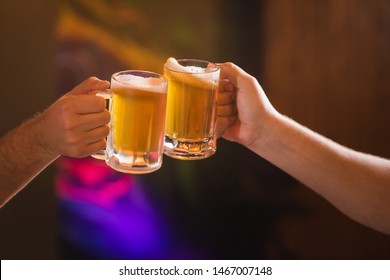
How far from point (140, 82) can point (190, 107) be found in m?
0.15

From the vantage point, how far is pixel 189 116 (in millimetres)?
1411

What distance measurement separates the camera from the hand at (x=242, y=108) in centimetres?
157

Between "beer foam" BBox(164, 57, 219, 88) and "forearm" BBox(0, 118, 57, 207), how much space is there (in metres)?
0.40

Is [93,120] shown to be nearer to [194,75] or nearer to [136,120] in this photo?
[136,120]

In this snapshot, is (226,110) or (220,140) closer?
(226,110)

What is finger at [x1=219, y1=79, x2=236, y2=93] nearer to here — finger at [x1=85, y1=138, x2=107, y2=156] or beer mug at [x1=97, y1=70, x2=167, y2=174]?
beer mug at [x1=97, y1=70, x2=167, y2=174]

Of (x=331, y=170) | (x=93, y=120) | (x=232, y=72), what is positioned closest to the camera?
(x=93, y=120)

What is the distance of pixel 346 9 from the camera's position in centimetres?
284

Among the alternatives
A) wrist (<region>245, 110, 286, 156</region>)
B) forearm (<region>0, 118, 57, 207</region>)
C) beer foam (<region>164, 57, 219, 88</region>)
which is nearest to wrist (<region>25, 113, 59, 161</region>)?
forearm (<region>0, 118, 57, 207</region>)

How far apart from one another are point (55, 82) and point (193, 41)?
27.3 inches

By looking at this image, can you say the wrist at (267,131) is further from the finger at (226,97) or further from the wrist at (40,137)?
the wrist at (40,137)

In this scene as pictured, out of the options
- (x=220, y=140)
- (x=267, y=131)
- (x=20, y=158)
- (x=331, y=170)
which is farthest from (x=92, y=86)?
(x=220, y=140)

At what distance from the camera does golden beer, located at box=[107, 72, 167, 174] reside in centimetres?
129

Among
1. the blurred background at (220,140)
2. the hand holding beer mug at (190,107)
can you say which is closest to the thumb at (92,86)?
the hand holding beer mug at (190,107)
